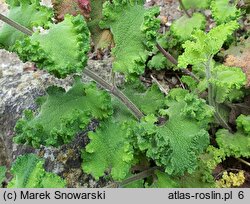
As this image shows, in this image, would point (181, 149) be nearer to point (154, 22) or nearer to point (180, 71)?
point (154, 22)

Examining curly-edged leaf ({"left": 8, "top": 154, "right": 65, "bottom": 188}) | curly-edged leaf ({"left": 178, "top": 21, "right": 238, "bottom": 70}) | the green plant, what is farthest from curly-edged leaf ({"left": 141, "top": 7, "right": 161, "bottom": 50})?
curly-edged leaf ({"left": 8, "top": 154, "right": 65, "bottom": 188})

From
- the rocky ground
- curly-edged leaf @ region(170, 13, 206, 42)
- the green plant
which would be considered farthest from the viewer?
curly-edged leaf @ region(170, 13, 206, 42)

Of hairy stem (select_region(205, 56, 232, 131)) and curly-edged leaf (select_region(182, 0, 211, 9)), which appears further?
curly-edged leaf (select_region(182, 0, 211, 9))

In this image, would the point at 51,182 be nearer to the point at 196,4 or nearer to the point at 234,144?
the point at 234,144

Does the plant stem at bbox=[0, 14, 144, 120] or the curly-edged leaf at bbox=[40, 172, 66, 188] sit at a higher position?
the plant stem at bbox=[0, 14, 144, 120]

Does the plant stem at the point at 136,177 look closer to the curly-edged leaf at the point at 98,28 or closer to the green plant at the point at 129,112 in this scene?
the green plant at the point at 129,112

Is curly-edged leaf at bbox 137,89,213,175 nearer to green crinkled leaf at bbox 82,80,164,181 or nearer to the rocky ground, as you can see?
green crinkled leaf at bbox 82,80,164,181

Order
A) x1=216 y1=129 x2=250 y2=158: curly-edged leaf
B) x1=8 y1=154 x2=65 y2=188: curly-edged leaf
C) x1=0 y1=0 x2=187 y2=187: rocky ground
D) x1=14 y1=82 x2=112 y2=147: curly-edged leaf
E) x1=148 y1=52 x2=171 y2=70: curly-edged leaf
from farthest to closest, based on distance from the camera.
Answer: x1=148 y1=52 x2=171 y2=70: curly-edged leaf < x1=0 y1=0 x2=187 y2=187: rocky ground < x1=216 y1=129 x2=250 y2=158: curly-edged leaf < x1=14 y1=82 x2=112 y2=147: curly-edged leaf < x1=8 y1=154 x2=65 y2=188: curly-edged leaf

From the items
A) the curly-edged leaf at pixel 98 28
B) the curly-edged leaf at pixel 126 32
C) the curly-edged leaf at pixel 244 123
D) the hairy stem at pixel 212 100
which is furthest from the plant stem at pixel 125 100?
the curly-edged leaf at pixel 244 123
